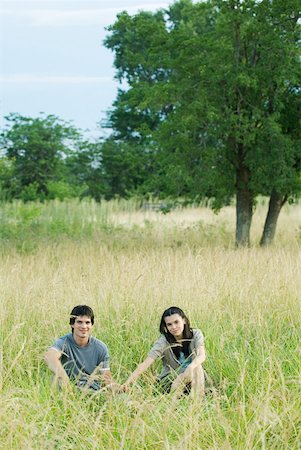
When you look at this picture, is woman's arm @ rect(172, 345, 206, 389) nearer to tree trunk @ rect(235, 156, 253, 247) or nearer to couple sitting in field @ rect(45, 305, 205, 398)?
couple sitting in field @ rect(45, 305, 205, 398)

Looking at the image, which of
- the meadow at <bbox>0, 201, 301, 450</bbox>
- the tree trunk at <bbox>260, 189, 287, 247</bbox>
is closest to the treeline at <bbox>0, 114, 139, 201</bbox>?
the tree trunk at <bbox>260, 189, 287, 247</bbox>

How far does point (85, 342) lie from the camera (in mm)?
6016

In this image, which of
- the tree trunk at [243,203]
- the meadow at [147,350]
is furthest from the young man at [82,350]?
the tree trunk at [243,203]

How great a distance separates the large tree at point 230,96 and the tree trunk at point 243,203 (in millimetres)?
33

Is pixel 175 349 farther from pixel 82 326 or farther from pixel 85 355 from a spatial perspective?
pixel 82 326

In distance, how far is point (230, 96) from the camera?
1423cm

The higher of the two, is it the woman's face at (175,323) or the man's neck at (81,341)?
the woman's face at (175,323)

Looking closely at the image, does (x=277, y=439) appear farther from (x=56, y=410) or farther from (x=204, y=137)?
(x=204, y=137)

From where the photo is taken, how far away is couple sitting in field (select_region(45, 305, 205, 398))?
573cm

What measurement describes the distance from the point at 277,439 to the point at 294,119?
11.4 metres

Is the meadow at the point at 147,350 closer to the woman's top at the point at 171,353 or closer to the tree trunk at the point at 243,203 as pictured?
the woman's top at the point at 171,353

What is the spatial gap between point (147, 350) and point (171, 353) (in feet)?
2.70

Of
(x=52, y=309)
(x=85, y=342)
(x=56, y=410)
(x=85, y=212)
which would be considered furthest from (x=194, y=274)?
(x=85, y=212)

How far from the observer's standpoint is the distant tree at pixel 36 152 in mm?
34156
